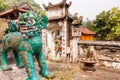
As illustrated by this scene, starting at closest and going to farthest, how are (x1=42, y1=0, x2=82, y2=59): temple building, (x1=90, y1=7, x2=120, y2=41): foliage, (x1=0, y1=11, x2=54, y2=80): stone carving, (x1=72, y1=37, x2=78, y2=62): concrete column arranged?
1. (x1=0, y1=11, x2=54, y2=80): stone carving
2. (x1=72, y1=37, x2=78, y2=62): concrete column
3. (x1=42, y1=0, x2=82, y2=59): temple building
4. (x1=90, y1=7, x2=120, y2=41): foliage

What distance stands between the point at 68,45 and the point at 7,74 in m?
5.39

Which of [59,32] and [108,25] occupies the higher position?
[108,25]

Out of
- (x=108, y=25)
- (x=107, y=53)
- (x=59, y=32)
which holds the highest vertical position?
(x=108, y=25)

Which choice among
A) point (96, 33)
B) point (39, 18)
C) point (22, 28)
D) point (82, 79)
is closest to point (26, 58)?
point (22, 28)

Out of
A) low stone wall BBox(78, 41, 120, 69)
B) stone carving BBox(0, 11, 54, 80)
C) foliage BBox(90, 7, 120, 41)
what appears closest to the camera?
stone carving BBox(0, 11, 54, 80)

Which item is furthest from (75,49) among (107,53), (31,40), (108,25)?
(108,25)

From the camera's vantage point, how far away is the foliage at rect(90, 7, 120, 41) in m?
15.4

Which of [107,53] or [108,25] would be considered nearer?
[107,53]

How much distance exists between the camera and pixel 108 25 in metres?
17.0

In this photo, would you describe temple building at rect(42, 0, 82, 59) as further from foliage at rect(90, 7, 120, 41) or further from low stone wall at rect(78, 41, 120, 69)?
foliage at rect(90, 7, 120, 41)

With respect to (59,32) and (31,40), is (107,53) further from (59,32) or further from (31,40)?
(31,40)

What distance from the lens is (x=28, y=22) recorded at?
3.19 metres

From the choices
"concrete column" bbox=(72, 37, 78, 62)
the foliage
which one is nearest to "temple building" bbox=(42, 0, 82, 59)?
"concrete column" bbox=(72, 37, 78, 62)

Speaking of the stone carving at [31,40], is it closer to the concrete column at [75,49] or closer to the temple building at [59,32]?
the concrete column at [75,49]
